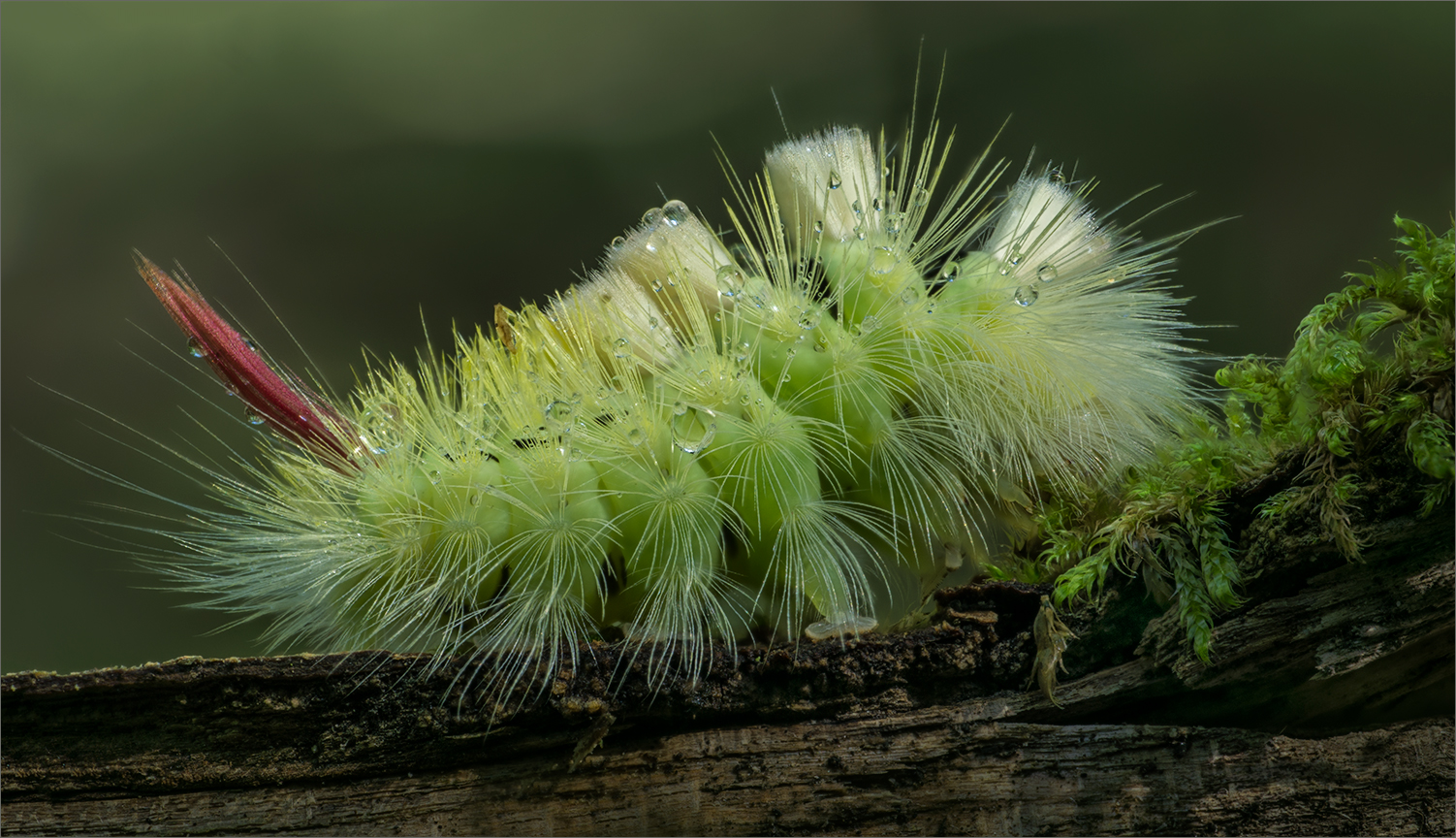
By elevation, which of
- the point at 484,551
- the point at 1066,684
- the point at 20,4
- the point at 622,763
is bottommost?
the point at 622,763

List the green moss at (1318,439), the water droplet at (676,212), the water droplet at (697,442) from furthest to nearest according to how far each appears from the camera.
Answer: the water droplet at (676,212) < the water droplet at (697,442) < the green moss at (1318,439)

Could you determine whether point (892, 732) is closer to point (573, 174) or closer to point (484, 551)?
point (484, 551)

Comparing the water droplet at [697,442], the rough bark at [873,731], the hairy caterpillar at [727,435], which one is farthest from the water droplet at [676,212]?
the rough bark at [873,731]

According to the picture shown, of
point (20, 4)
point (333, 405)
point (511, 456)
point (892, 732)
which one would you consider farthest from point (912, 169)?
point (20, 4)

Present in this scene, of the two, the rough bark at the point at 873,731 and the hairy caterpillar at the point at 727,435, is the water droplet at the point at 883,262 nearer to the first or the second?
the hairy caterpillar at the point at 727,435

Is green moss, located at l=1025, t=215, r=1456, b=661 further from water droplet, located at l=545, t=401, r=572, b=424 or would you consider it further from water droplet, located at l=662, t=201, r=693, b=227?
water droplet, located at l=662, t=201, r=693, b=227
